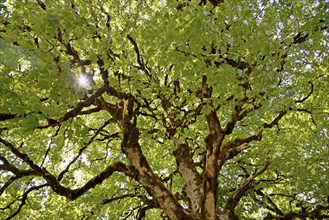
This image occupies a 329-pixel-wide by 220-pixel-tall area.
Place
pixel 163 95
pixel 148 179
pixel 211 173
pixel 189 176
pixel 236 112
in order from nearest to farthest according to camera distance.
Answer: pixel 211 173 < pixel 236 112 < pixel 148 179 < pixel 189 176 < pixel 163 95

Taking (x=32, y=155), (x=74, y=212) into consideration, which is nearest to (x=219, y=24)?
(x=32, y=155)

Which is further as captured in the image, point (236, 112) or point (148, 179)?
point (148, 179)

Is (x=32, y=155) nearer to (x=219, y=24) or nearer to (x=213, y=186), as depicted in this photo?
(x=213, y=186)

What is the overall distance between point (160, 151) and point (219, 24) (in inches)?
297

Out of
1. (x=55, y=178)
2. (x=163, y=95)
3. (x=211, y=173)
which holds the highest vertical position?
(x=163, y=95)

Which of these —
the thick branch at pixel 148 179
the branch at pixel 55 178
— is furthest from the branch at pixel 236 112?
the branch at pixel 55 178

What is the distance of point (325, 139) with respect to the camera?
44.5 ft

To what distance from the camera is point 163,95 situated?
8.93 metres

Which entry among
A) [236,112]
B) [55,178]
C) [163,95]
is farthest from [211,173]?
[55,178]

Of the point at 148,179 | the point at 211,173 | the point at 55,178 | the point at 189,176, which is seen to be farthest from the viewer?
the point at 189,176

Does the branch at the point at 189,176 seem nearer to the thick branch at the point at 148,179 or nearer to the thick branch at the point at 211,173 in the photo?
the thick branch at the point at 211,173

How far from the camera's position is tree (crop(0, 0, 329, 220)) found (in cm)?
508

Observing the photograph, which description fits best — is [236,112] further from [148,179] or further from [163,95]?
[148,179]

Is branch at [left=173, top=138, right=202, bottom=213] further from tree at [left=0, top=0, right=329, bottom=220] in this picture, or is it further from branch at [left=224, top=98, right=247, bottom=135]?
branch at [left=224, top=98, right=247, bottom=135]
